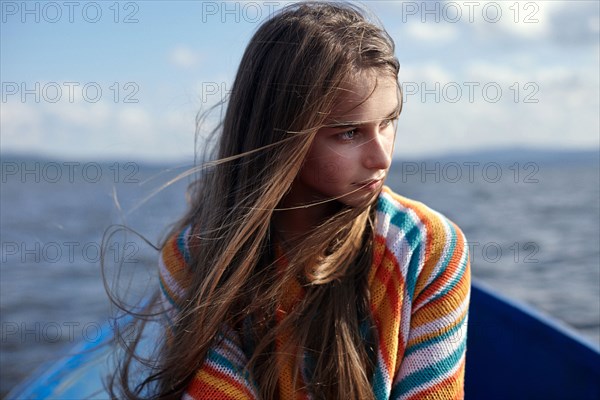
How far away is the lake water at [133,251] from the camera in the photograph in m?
1.76

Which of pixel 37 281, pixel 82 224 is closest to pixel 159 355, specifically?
pixel 37 281

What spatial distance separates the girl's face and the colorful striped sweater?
15 cm

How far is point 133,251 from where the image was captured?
1685 mm

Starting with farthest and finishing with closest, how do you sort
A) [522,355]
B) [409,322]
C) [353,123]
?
[522,355] < [409,322] < [353,123]

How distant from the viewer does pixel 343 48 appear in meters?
1.20

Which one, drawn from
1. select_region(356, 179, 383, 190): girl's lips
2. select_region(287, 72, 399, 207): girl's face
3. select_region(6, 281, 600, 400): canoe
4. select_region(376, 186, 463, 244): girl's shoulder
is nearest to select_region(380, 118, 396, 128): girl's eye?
select_region(287, 72, 399, 207): girl's face

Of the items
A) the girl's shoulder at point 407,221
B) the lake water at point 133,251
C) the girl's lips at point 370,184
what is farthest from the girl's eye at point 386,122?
the lake water at point 133,251

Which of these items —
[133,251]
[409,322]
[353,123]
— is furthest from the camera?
[133,251]

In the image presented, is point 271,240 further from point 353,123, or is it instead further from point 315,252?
point 353,123

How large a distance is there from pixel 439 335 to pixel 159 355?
0.59 meters

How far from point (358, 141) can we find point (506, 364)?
0.95m

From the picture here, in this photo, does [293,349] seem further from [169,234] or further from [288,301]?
[169,234]

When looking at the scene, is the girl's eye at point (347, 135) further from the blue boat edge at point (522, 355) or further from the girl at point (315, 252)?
the blue boat edge at point (522, 355)

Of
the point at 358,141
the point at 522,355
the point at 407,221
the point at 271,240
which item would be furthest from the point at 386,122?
the point at 522,355
